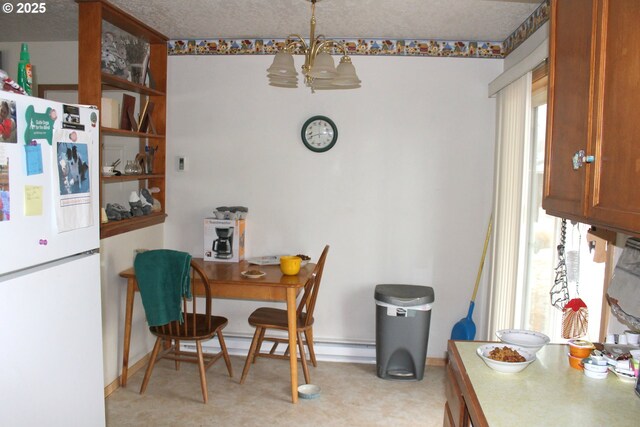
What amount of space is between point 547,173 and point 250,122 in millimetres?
2629

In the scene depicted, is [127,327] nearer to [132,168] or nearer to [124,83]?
[132,168]

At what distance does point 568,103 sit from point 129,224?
279 cm

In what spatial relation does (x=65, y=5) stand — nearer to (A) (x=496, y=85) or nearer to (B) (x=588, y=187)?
(A) (x=496, y=85)

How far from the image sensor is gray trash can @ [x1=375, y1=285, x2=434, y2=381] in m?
3.67

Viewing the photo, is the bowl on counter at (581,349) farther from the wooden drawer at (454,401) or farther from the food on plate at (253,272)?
the food on plate at (253,272)

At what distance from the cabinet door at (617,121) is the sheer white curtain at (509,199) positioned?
180 centimetres

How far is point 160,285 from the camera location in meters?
3.19

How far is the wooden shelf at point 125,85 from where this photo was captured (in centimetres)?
332

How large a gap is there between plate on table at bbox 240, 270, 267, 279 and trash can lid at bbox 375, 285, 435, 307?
0.80 m

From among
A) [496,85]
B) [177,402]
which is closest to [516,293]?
[496,85]

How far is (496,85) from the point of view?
366cm

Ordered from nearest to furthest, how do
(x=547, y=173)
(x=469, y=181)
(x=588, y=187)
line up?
(x=588, y=187), (x=547, y=173), (x=469, y=181)

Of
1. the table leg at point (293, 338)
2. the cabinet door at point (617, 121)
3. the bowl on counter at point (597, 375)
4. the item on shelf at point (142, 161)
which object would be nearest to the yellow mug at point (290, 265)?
the table leg at point (293, 338)

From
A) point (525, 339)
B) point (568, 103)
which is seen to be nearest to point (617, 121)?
point (568, 103)
